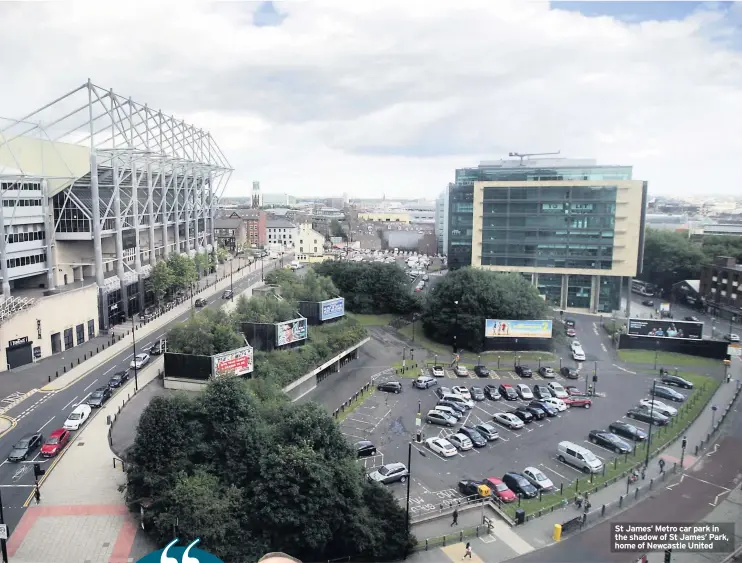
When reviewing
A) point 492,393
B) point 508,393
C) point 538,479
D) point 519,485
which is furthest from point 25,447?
point 508,393

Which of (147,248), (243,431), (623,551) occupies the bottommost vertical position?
(623,551)

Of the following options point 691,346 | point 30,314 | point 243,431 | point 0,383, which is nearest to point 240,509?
point 243,431

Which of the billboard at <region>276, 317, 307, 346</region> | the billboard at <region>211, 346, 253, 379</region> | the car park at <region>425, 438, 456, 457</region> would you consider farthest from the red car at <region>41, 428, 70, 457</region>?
the car park at <region>425, 438, 456, 457</region>

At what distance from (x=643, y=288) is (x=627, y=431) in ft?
158

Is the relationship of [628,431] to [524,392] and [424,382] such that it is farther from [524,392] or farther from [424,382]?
[424,382]

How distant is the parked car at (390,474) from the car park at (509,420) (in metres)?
7.29

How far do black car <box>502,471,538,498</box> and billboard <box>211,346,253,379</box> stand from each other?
13245 millimetres

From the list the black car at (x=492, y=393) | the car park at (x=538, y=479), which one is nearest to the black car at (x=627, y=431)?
the black car at (x=492, y=393)

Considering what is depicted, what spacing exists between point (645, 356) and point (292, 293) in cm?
2600

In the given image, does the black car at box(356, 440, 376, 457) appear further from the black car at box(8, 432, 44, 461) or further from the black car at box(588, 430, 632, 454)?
the black car at box(8, 432, 44, 461)

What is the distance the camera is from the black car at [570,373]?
1391 inches

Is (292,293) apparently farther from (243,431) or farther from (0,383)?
(243,431)

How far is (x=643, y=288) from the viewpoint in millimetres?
68938

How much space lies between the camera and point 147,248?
5175cm
